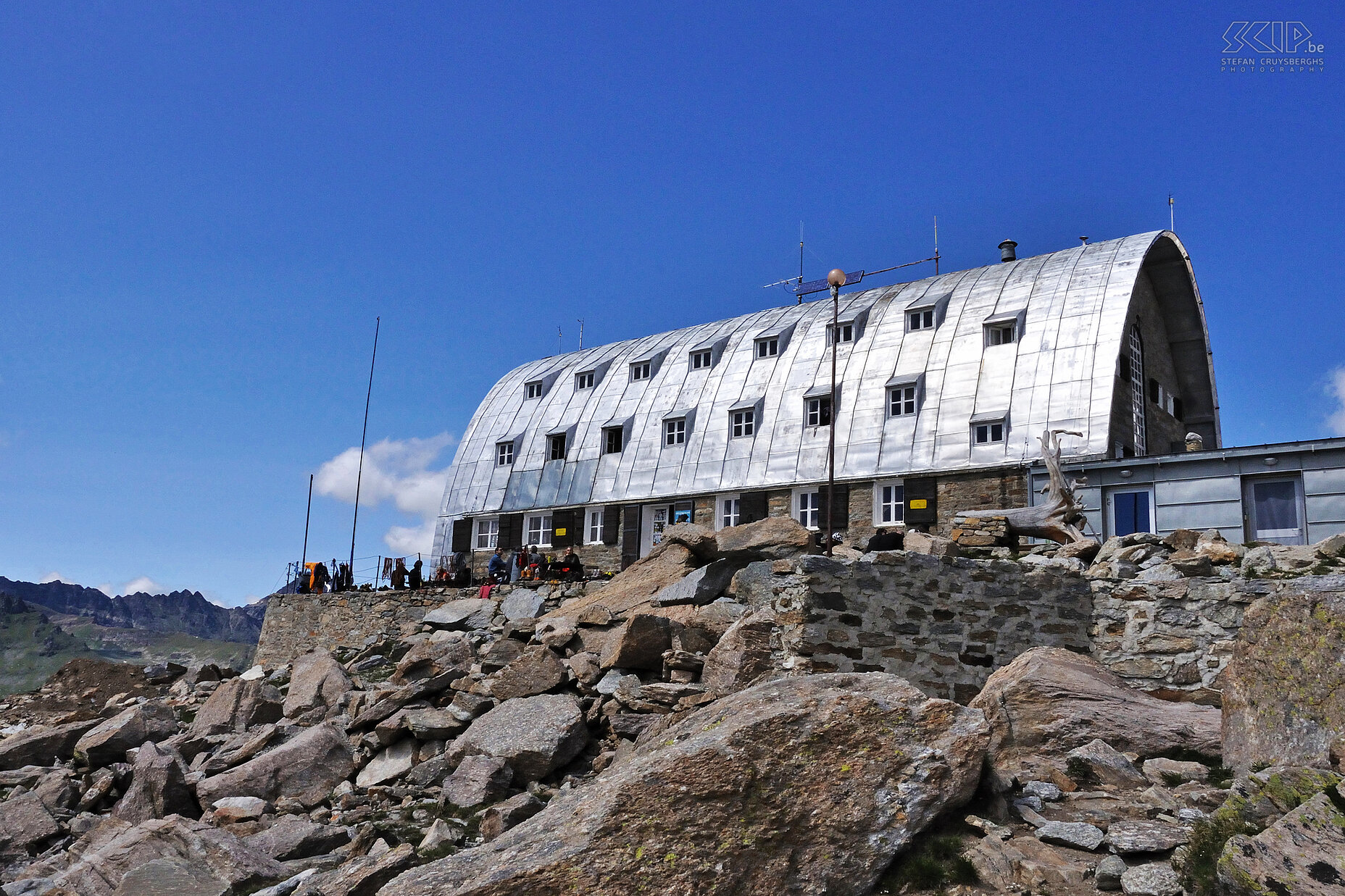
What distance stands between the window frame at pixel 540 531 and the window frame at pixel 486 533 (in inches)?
48.8

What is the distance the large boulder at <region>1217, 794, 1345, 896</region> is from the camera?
5.38 meters

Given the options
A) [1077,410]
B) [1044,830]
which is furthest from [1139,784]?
[1077,410]

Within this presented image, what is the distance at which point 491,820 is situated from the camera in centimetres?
1047

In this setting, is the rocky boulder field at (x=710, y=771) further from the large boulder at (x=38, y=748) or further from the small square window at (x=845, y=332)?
the small square window at (x=845, y=332)

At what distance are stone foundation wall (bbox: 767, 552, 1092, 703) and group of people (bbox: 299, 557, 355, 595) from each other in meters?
26.7

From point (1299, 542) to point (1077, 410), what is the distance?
6.63 m

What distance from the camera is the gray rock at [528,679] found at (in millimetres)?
14227

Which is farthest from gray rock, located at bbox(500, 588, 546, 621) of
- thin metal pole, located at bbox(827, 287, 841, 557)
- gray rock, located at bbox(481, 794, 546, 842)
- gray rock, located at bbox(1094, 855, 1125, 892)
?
gray rock, located at bbox(1094, 855, 1125, 892)

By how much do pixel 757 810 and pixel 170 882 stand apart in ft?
21.9

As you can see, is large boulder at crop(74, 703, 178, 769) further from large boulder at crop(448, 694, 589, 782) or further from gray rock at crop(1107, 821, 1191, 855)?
gray rock at crop(1107, 821, 1191, 855)

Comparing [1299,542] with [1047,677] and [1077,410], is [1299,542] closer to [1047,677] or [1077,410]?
[1077,410]

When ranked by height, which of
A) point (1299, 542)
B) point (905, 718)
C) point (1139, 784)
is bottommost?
point (1139, 784)

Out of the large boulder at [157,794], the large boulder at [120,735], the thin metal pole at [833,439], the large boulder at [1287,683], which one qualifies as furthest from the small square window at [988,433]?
the large boulder at [157,794]

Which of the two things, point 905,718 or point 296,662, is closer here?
point 905,718
